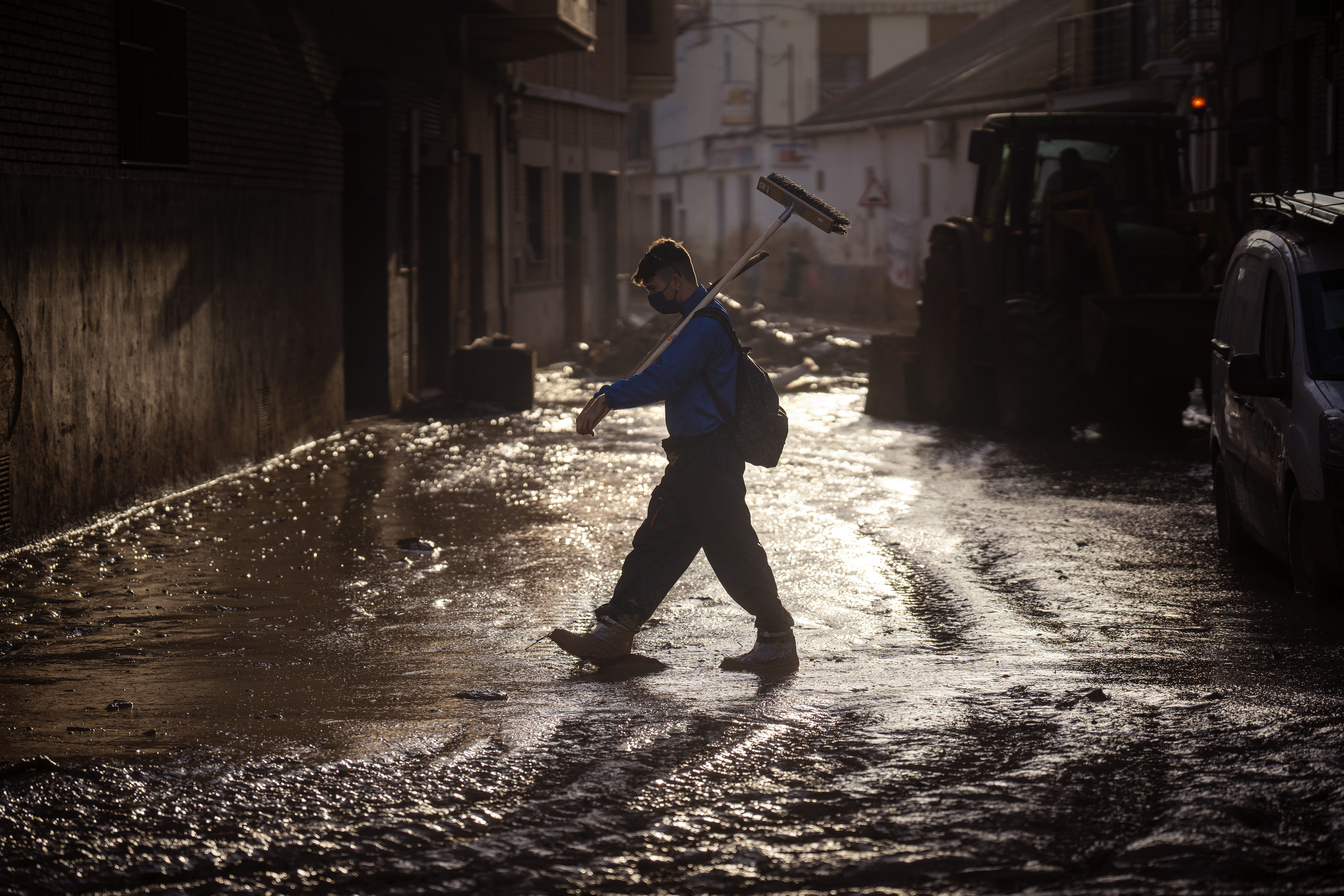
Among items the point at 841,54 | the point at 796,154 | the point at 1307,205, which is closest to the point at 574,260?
the point at 796,154

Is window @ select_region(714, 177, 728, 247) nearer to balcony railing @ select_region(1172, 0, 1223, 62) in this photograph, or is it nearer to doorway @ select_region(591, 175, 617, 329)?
doorway @ select_region(591, 175, 617, 329)

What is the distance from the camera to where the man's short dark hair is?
6363 millimetres

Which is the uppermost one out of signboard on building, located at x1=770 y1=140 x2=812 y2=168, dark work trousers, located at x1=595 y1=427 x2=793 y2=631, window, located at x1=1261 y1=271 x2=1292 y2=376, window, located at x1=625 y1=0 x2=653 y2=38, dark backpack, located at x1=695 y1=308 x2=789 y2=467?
window, located at x1=625 y1=0 x2=653 y2=38

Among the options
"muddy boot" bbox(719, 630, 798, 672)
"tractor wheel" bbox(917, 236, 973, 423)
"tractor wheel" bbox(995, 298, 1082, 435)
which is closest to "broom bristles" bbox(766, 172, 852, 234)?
"muddy boot" bbox(719, 630, 798, 672)

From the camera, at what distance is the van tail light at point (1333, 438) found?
6727mm

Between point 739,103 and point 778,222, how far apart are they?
41.9 metres

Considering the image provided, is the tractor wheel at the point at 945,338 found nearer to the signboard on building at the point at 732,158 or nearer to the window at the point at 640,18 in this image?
the window at the point at 640,18

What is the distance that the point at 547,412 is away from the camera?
1644 centimetres

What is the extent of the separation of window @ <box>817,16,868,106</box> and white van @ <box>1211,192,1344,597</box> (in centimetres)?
4181

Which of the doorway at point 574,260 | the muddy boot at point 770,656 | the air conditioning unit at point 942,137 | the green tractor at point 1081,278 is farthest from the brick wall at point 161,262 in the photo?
the air conditioning unit at point 942,137

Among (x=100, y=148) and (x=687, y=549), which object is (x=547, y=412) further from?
(x=687, y=549)

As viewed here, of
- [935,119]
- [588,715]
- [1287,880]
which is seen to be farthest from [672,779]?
[935,119]

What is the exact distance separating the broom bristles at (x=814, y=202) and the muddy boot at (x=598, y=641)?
175 centimetres

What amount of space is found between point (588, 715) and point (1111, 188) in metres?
9.85
